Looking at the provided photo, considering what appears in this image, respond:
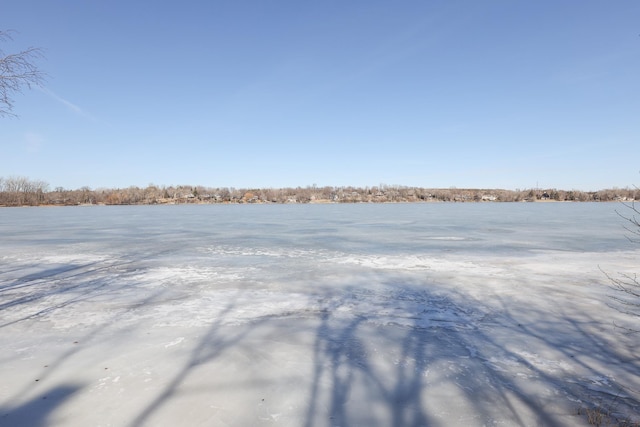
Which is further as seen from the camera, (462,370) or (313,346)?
(313,346)

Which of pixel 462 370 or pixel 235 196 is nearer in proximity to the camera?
pixel 462 370

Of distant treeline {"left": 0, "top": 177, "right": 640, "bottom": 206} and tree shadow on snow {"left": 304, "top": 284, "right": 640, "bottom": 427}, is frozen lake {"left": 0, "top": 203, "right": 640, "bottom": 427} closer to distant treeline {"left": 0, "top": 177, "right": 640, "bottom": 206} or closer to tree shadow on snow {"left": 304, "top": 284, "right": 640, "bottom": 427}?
tree shadow on snow {"left": 304, "top": 284, "right": 640, "bottom": 427}

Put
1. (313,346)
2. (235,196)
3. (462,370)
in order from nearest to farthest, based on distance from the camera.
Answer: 1. (462,370)
2. (313,346)
3. (235,196)

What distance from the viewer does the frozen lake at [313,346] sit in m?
2.62

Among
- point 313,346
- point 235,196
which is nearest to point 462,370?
point 313,346

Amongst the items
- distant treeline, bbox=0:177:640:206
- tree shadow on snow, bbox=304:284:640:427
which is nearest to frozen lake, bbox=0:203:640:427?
tree shadow on snow, bbox=304:284:640:427

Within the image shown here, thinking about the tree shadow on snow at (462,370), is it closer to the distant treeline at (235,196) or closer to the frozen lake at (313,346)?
the frozen lake at (313,346)

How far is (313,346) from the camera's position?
12.2 ft

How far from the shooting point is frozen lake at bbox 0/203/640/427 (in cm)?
262

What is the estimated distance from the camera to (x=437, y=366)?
3.29m

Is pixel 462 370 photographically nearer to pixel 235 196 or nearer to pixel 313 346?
pixel 313 346

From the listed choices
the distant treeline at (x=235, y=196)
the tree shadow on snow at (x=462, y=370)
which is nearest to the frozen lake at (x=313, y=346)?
the tree shadow on snow at (x=462, y=370)

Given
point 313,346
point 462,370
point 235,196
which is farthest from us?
point 235,196

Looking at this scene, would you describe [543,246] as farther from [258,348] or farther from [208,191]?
[208,191]
